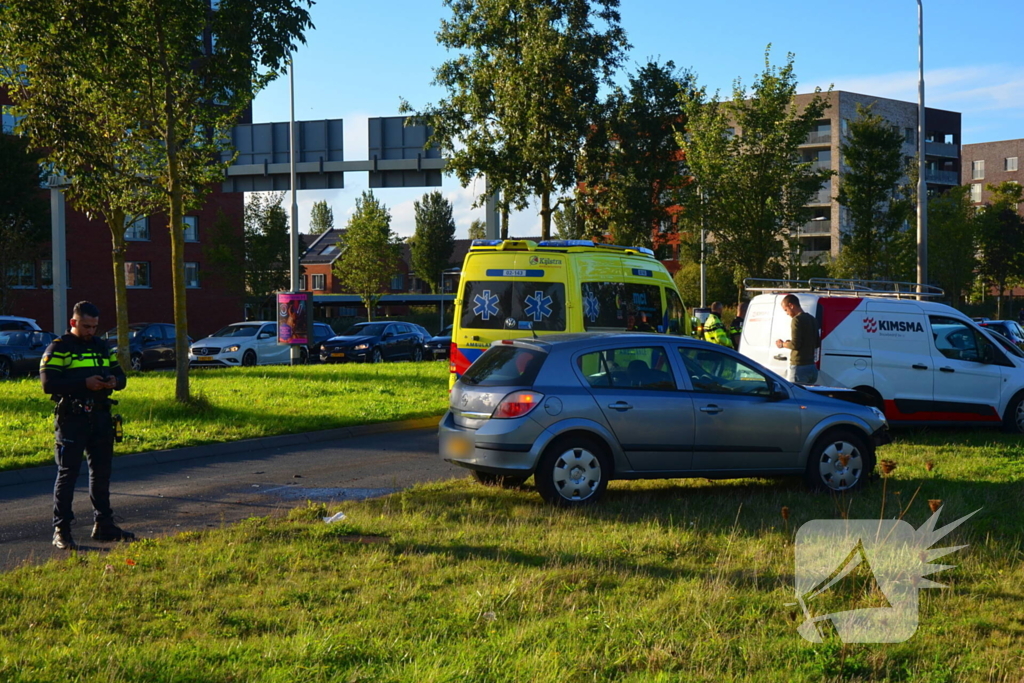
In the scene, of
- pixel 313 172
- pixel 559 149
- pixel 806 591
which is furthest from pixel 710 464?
pixel 313 172

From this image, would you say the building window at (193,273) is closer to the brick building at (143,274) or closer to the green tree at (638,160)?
the brick building at (143,274)

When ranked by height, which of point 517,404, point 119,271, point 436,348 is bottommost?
point 436,348

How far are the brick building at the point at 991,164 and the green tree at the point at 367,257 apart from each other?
57689 mm

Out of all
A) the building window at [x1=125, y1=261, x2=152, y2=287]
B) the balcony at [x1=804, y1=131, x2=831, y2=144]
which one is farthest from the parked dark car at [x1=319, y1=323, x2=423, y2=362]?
the balcony at [x1=804, y1=131, x2=831, y2=144]

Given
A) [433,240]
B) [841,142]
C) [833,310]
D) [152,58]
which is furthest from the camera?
[433,240]

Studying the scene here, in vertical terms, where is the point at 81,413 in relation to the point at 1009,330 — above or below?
above

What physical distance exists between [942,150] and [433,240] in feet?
145

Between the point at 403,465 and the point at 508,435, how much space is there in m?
3.59

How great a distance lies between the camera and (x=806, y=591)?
19.5 feet

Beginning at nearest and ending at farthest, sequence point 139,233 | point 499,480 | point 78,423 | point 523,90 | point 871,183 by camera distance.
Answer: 1. point 78,423
2. point 499,480
3. point 523,90
4. point 871,183
5. point 139,233

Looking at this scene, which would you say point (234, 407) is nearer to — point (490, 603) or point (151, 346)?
point (490, 603)

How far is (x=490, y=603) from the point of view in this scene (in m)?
5.61

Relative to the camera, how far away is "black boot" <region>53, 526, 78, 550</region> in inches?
288

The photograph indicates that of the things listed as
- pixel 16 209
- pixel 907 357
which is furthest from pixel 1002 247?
pixel 907 357
